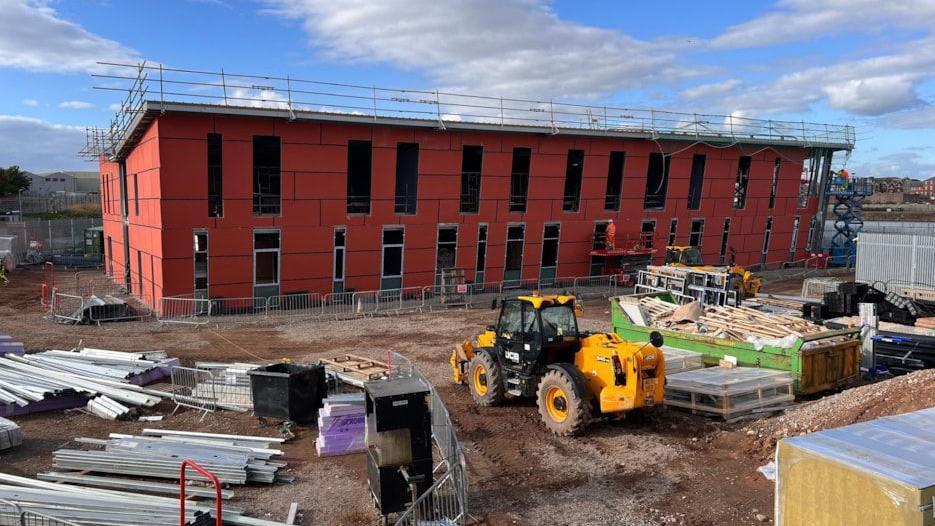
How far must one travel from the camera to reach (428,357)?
17.3 metres

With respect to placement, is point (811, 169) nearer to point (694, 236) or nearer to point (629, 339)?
point (694, 236)

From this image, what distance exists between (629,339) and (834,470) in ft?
34.5

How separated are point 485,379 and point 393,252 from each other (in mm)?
14940

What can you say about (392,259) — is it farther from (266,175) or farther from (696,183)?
(696,183)

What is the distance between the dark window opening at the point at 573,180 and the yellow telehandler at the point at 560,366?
18.8 meters

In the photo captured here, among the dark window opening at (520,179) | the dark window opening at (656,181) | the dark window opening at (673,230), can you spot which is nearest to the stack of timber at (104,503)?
the dark window opening at (520,179)

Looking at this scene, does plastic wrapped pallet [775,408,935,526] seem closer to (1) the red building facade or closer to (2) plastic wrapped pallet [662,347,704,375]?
(2) plastic wrapped pallet [662,347,704,375]

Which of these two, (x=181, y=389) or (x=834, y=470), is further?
(x=181, y=389)

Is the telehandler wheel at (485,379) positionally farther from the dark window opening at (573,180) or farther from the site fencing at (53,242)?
the site fencing at (53,242)

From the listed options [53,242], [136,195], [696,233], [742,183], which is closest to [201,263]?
[136,195]

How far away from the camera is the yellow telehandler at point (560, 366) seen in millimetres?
10484

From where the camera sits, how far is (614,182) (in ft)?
110

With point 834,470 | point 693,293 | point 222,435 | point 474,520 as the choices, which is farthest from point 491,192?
point 834,470

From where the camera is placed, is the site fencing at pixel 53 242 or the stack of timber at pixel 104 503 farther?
the site fencing at pixel 53 242
